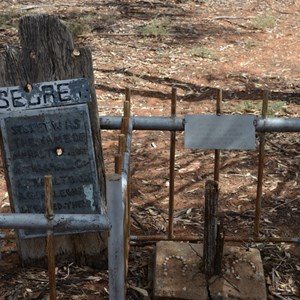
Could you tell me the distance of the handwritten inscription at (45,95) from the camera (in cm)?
299

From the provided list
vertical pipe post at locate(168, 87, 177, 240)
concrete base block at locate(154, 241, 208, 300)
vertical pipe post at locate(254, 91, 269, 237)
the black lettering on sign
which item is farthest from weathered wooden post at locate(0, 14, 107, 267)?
vertical pipe post at locate(254, 91, 269, 237)

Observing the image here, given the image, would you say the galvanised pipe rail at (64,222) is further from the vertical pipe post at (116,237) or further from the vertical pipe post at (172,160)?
the vertical pipe post at (172,160)

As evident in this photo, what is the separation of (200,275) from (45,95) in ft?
4.08

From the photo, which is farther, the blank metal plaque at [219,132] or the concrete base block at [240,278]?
the blank metal plaque at [219,132]

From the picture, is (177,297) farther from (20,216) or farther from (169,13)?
(169,13)

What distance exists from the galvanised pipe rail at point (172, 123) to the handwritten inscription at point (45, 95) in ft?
0.82

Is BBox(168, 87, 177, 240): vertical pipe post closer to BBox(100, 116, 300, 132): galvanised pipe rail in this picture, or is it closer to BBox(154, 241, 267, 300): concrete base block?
BBox(100, 116, 300, 132): galvanised pipe rail

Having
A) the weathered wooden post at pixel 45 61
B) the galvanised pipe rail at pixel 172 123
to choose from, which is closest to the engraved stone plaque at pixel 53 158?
the weathered wooden post at pixel 45 61

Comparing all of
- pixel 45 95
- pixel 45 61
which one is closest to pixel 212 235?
pixel 45 95

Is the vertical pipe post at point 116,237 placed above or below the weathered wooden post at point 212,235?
above

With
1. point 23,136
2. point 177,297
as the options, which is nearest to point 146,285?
point 177,297

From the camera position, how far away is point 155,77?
8008 millimetres

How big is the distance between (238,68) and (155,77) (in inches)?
52.3

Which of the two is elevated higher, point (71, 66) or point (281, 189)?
point (71, 66)
